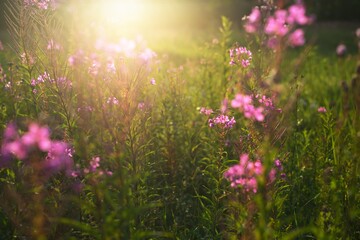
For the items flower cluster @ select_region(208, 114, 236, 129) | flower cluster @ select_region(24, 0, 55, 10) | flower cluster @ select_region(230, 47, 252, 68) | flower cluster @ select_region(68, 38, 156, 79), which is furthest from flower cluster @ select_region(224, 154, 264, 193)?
flower cluster @ select_region(24, 0, 55, 10)

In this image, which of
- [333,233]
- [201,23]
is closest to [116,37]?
[333,233]

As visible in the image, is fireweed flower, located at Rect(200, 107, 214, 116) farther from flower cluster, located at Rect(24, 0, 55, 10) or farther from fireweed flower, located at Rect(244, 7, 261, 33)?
flower cluster, located at Rect(24, 0, 55, 10)

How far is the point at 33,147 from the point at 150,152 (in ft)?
3.68

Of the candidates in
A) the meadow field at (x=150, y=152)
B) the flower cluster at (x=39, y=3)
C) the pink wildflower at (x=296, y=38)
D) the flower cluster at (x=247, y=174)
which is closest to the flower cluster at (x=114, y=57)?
the meadow field at (x=150, y=152)

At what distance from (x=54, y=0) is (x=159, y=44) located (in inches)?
360

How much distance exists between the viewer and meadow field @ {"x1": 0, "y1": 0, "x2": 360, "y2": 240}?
1.92 metres

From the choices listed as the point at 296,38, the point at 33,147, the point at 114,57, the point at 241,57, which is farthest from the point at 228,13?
the point at 33,147

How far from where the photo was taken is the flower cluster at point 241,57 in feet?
10.3

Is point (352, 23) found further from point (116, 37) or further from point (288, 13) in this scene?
point (288, 13)

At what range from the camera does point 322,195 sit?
9.50ft

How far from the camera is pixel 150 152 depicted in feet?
8.87

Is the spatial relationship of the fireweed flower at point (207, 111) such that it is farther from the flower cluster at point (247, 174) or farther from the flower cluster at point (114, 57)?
the flower cluster at point (247, 174)

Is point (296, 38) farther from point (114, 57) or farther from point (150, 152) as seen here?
point (114, 57)

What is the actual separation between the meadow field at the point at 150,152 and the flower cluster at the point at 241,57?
19 mm
